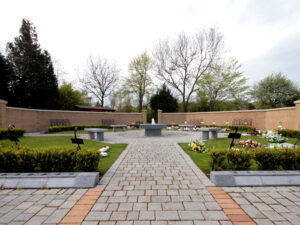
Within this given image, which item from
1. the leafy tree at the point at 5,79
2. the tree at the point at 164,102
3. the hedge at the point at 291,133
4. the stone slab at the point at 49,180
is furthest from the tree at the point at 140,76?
the stone slab at the point at 49,180

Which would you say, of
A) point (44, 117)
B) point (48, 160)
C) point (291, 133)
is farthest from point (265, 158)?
point (44, 117)

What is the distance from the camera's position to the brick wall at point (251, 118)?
13.0 meters

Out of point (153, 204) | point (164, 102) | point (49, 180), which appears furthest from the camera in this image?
point (164, 102)

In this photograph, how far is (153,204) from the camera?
3109mm

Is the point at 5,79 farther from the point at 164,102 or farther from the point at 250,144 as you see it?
the point at 250,144

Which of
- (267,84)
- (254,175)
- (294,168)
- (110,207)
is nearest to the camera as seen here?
(110,207)

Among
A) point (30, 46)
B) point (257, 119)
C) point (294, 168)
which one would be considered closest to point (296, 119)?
point (257, 119)

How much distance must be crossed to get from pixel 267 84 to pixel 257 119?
52.1 feet

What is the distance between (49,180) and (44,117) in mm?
17077

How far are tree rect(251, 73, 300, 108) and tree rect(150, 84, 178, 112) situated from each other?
51.4ft

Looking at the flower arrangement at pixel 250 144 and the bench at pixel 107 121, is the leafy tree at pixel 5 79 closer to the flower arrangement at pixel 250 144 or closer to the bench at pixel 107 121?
the bench at pixel 107 121

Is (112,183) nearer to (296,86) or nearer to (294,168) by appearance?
(294,168)

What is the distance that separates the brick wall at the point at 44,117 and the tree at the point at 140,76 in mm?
10657

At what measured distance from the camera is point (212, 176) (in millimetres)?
4156
